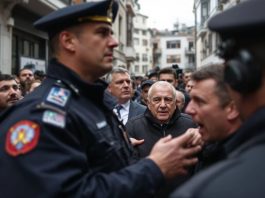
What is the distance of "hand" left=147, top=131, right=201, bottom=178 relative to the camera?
2.26 m

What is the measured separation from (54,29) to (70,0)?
14.3m

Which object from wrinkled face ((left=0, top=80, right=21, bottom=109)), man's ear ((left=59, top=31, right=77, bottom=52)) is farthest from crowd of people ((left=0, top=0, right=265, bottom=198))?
wrinkled face ((left=0, top=80, right=21, bottom=109))

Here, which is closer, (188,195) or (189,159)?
(188,195)

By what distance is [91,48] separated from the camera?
249 cm

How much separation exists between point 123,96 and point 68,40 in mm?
3711

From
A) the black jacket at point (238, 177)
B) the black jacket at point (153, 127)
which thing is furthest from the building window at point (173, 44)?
the black jacket at point (238, 177)

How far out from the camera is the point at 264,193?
1226mm

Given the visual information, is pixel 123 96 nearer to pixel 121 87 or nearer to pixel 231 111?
pixel 121 87

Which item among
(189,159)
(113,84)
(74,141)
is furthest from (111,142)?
(113,84)

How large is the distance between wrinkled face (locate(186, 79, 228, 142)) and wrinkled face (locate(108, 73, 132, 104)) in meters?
3.46

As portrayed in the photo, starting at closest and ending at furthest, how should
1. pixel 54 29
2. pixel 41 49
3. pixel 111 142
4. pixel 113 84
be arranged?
1. pixel 111 142
2. pixel 54 29
3. pixel 113 84
4. pixel 41 49

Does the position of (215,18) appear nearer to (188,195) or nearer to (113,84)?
(188,195)

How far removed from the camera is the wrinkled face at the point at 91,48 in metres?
2.48

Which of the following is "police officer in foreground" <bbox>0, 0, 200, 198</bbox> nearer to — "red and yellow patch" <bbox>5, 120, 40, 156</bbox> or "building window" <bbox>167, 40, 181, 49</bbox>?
"red and yellow patch" <bbox>5, 120, 40, 156</bbox>
